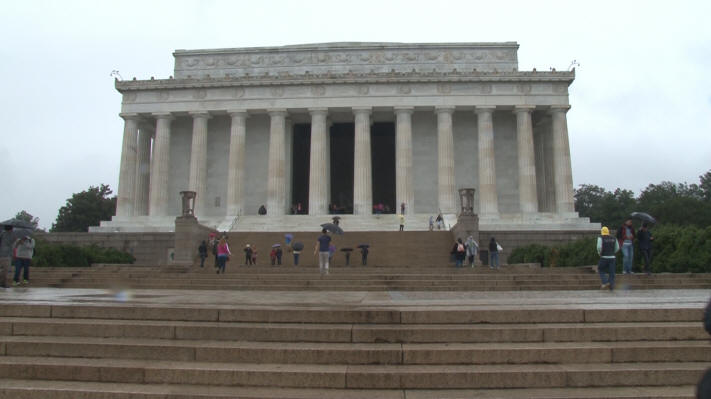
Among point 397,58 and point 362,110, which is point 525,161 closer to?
point 362,110

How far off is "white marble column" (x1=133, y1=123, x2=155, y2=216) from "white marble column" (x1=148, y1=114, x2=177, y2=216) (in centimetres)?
113

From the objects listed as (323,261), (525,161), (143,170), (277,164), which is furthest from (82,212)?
(323,261)

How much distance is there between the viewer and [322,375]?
7.07 metres

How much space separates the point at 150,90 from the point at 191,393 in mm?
46519

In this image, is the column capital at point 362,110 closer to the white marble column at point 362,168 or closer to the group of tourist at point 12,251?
the white marble column at point 362,168

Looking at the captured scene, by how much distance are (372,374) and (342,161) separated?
4831cm

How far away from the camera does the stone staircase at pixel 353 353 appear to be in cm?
702

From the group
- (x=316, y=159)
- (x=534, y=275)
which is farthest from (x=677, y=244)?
(x=316, y=159)

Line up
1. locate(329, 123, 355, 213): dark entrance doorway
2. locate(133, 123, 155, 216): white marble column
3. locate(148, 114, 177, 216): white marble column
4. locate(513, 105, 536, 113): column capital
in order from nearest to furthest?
locate(513, 105, 536, 113): column capital → locate(148, 114, 177, 216): white marble column → locate(133, 123, 155, 216): white marble column → locate(329, 123, 355, 213): dark entrance doorway

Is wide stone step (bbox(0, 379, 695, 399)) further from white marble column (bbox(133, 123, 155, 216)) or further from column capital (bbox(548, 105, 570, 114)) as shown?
white marble column (bbox(133, 123, 155, 216))

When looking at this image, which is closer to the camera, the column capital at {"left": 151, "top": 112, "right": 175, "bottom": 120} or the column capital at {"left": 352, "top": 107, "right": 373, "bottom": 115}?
the column capital at {"left": 352, "top": 107, "right": 373, "bottom": 115}

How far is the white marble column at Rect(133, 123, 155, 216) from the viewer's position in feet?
162

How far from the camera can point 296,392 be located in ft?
22.4

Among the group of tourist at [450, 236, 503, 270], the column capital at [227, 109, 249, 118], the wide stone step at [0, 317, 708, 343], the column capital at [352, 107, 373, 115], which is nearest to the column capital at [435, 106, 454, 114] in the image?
the column capital at [352, 107, 373, 115]
